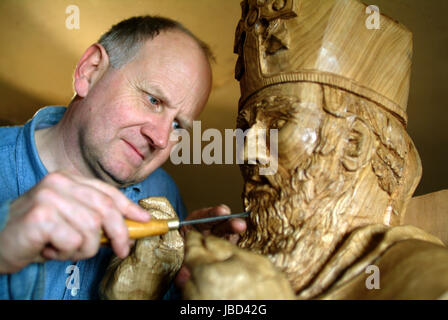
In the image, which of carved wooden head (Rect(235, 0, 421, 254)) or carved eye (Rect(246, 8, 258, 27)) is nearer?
carved wooden head (Rect(235, 0, 421, 254))

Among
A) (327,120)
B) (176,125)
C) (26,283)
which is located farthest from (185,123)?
(26,283)

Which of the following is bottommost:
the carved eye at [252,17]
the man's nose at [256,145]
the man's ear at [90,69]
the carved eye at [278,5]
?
the man's nose at [256,145]

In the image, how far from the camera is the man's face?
48.4 inches

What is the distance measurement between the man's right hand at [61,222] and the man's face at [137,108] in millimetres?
496

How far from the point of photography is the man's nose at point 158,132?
123 cm

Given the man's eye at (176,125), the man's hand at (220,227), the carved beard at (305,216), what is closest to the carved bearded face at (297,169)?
the carved beard at (305,216)

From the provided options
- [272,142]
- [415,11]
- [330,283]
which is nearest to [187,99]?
[272,142]

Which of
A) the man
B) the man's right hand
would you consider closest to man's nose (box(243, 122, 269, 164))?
the man

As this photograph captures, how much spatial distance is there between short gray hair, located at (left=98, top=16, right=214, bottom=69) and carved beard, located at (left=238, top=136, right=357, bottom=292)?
2.23 feet

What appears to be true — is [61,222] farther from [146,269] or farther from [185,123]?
[185,123]

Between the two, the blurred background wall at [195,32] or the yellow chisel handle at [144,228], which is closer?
the yellow chisel handle at [144,228]

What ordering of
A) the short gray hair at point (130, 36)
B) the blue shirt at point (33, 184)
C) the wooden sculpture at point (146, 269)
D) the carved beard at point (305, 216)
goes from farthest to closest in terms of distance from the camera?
the short gray hair at point (130, 36)
the blue shirt at point (33, 184)
the wooden sculpture at point (146, 269)
the carved beard at point (305, 216)

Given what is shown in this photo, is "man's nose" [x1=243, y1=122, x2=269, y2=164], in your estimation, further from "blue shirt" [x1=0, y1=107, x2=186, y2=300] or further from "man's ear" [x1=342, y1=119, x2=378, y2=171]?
"blue shirt" [x1=0, y1=107, x2=186, y2=300]

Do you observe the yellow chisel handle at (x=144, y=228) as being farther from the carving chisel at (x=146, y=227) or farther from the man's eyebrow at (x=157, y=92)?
the man's eyebrow at (x=157, y=92)
